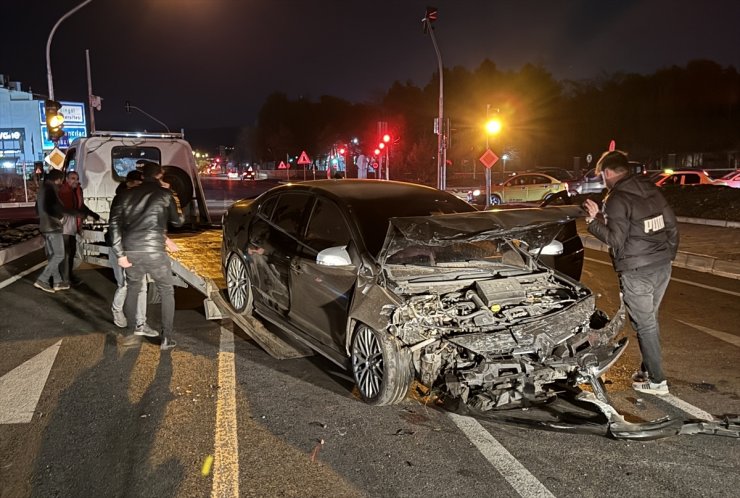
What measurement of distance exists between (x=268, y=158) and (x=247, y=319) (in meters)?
90.4

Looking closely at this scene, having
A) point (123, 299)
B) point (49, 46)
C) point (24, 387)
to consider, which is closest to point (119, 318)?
point (123, 299)

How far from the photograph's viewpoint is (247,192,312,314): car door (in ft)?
19.1

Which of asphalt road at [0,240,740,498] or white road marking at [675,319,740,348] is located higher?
asphalt road at [0,240,740,498]

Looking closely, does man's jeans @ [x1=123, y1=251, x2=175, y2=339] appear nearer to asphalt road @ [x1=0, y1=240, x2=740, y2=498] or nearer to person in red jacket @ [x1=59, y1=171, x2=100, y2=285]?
asphalt road @ [x1=0, y1=240, x2=740, y2=498]

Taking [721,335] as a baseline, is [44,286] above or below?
above

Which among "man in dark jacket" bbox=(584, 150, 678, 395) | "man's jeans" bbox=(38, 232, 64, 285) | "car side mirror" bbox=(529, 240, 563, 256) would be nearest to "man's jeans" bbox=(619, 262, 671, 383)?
"man in dark jacket" bbox=(584, 150, 678, 395)

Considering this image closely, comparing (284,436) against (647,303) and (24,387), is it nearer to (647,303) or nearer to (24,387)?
(24,387)

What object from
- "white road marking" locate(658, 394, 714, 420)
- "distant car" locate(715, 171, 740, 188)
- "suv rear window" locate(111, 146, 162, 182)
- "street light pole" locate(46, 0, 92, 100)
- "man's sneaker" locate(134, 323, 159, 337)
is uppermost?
"street light pole" locate(46, 0, 92, 100)

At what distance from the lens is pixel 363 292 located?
4.68 metres

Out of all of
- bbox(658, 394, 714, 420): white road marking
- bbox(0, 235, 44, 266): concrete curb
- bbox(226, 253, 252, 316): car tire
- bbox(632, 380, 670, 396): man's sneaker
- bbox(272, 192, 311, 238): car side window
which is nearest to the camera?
bbox(658, 394, 714, 420): white road marking

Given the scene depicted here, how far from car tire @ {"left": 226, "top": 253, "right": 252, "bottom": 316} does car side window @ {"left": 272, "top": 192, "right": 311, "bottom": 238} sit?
2.42ft

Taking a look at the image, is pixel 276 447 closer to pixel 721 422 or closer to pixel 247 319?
pixel 247 319

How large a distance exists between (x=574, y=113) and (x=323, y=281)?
213ft

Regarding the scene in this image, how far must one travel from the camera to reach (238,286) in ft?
22.7
